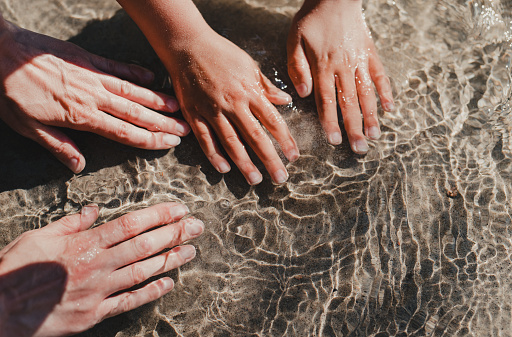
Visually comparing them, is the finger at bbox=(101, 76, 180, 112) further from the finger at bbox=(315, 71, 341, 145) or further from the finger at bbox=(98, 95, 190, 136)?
the finger at bbox=(315, 71, 341, 145)

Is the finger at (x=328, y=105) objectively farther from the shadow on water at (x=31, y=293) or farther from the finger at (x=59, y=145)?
the shadow on water at (x=31, y=293)

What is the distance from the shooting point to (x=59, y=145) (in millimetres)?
3002

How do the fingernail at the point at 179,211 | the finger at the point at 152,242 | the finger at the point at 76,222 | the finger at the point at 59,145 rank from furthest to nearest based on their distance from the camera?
the finger at the point at 59,145 < the fingernail at the point at 179,211 < the finger at the point at 76,222 < the finger at the point at 152,242

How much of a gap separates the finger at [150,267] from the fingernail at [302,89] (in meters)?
1.49

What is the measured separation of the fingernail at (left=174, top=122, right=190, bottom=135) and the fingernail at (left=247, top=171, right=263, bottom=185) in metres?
0.65

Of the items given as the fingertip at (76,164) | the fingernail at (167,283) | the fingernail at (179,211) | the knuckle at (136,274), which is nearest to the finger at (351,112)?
the fingernail at (179,211)

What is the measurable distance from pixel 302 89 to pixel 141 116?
1301 millimetres

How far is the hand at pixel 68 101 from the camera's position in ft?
9.44

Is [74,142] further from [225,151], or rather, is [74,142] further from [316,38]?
[316,38]

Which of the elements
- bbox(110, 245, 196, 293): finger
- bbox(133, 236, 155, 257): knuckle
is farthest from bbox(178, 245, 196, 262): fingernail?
bbox(133, 236, 155, 257): knuckle

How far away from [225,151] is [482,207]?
207 cm

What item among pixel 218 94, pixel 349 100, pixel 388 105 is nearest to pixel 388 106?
pixel 388 105

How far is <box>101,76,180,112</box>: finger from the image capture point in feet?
10.0

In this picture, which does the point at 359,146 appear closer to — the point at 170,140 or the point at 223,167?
the point at 223,167
